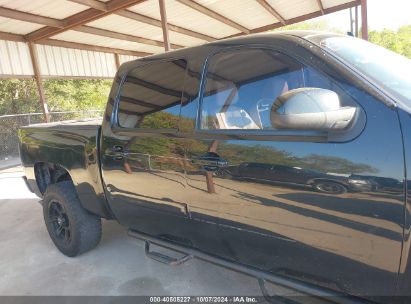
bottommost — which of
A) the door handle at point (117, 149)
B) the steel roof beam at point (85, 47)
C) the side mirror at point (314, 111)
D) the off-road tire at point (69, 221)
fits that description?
the off-road tire at point (69, 221)

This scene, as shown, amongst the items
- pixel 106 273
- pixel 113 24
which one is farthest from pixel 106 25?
pixel 106 273

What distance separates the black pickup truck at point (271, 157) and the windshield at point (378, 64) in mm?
13

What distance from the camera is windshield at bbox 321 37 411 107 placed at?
1899 mm

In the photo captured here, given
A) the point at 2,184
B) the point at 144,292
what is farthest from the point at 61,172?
the point at 2,184

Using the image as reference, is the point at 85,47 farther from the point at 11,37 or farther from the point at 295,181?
the point at 295,181

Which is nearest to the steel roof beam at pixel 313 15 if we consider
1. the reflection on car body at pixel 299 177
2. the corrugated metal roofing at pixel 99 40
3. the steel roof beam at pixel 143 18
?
the steel roof beam at pixel 143 18

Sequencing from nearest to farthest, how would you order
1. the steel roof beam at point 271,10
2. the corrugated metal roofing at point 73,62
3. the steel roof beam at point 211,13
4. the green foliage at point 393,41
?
the steel roof beam at point 211,13 < the steel roof beam at point 271,10 < the corrugated metal roofing at point 73,62 < the green foliage at point 393,41

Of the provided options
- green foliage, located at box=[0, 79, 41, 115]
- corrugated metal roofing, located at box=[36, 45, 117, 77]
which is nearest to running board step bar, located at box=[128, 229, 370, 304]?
corrugated metal roofing, located at box=[36, 45, 117, 77]

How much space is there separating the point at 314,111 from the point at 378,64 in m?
0.68

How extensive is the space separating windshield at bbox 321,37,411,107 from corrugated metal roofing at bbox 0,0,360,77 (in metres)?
7.03

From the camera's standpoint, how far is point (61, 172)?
13.3 ft

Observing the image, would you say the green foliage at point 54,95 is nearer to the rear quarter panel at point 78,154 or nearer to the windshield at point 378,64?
the rear quarter panel at point 78,154

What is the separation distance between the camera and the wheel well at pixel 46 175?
4105mm

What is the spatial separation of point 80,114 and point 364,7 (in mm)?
12076
